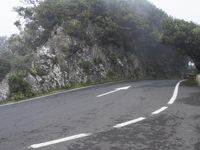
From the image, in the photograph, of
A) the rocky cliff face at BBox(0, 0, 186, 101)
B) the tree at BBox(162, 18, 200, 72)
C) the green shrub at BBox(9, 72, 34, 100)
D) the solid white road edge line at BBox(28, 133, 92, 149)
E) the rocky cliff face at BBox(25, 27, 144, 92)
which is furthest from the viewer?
the tree at BBox(162, 18, 200, 72)

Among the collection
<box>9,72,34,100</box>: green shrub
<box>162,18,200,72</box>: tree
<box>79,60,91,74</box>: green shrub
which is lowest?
<box>9,72,34,100</box>: green shrub

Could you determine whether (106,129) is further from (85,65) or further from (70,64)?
(85,65)

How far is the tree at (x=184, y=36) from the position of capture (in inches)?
1213

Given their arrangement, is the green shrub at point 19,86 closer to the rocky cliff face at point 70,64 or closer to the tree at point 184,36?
the rocky cliff face at point 70,64

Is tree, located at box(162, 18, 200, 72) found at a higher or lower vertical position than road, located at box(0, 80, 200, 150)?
higher

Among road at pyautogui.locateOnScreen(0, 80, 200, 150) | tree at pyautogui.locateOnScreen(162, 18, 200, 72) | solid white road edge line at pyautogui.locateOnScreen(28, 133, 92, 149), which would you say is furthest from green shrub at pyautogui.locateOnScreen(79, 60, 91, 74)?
solid white road edge line at pyautogui.locateOnScreen(28, 133, 92, 149)

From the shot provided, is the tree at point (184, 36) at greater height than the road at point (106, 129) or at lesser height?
greater

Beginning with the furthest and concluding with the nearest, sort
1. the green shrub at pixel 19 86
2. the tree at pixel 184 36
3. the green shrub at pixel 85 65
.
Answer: the tree at pixel 184 36
the green shrub at pixel 85 65
the green shrub at pixel 19 86

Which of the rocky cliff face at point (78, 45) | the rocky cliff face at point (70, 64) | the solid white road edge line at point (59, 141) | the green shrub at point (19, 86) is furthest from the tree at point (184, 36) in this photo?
the solid white road edge line at point (59, 141)

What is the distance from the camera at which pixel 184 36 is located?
31.5 meters

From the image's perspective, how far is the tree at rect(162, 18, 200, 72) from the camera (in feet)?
101

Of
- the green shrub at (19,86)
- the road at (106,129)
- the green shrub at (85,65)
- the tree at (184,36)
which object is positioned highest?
the tree at (184,36)

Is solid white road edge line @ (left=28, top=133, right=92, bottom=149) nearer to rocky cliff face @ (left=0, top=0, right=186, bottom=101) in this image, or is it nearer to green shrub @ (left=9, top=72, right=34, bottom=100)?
rocky cliff face @ (left=0, top=0, right=186, bottom=101)

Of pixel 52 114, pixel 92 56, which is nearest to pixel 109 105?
pixel 52 114
